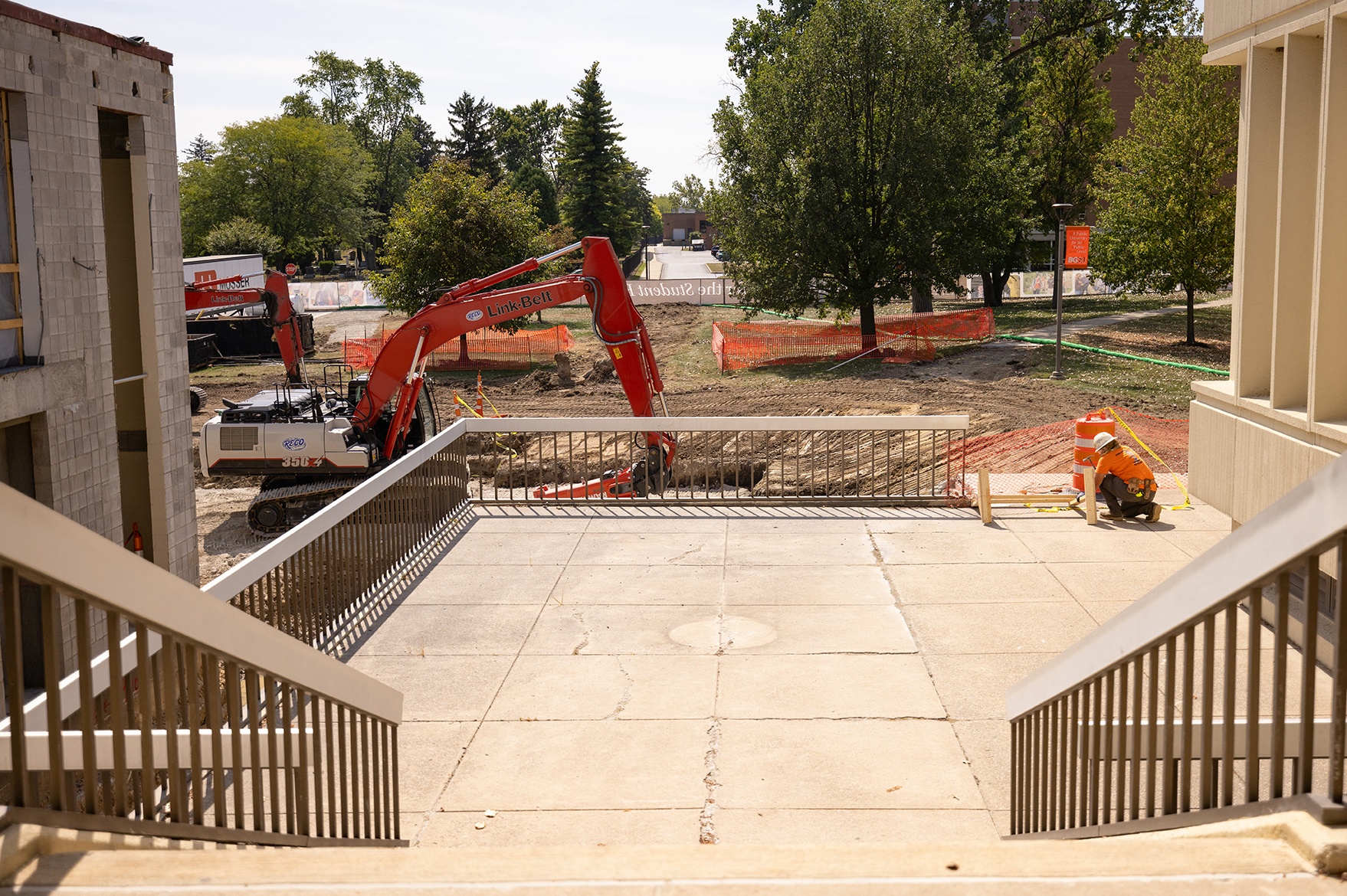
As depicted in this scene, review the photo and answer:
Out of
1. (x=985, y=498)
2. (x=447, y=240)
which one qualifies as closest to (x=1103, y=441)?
(x=985, y=498)

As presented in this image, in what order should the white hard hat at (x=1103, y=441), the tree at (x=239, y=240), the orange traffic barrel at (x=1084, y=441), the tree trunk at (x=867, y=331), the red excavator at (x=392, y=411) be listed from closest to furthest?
the white hard hat at (x=1103, y=441)
the orange traffic barrel at (x=1084, y=441)
the red excavator at (x=392, y=411)
the tree trunk at (x=867, y=331)
the tree at (x=239, y=240)

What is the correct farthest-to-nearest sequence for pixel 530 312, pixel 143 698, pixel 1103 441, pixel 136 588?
pixel 530 312, pixel 1103 441, pixel 143 698, pixel 136 588

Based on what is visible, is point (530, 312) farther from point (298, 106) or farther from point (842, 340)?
point (298, 106)

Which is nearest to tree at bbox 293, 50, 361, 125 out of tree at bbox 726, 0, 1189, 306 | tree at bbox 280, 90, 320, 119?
tree at bbox 280, 90, 320, 119

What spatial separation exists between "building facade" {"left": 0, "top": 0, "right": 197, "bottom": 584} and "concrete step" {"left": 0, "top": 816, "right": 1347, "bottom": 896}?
8.47m

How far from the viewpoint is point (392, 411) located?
21.0 m

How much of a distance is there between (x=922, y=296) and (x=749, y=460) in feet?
55.8

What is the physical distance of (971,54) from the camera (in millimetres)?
38625

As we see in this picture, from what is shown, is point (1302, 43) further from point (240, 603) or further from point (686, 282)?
point (686, 282)

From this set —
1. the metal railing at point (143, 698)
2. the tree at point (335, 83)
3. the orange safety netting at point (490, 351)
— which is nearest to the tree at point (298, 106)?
the tree at point (335, 83)

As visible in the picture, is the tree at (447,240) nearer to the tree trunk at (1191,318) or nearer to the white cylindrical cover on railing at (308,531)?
the tree trunk at (1191,318)

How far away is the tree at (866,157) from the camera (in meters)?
36.1

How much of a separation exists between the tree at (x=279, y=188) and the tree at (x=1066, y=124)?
5064cm

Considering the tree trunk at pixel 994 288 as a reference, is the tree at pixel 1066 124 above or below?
above
